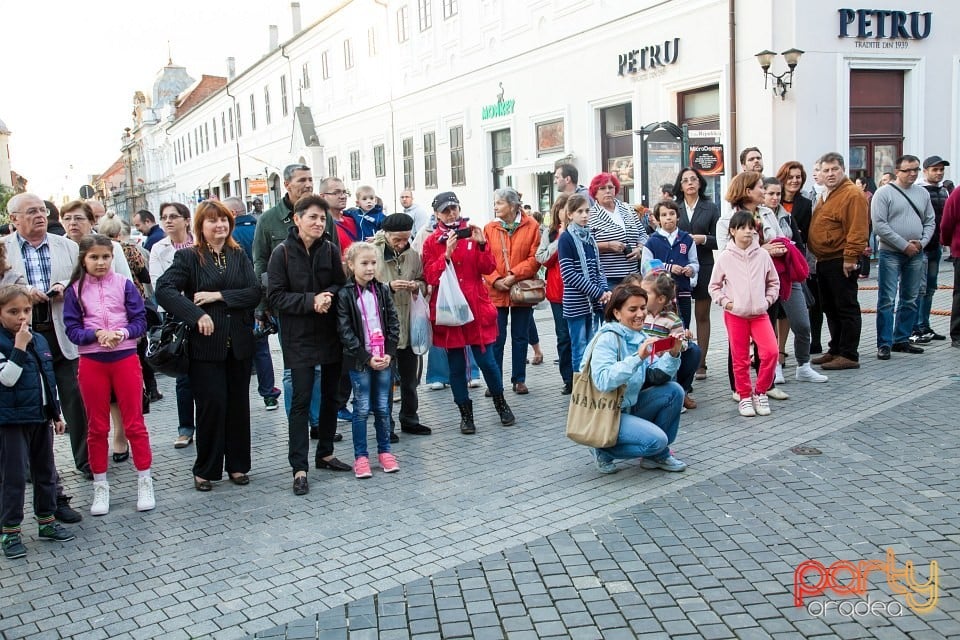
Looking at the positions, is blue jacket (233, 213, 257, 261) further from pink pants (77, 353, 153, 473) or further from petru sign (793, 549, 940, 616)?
petru sign (793, 549, 940, 616)

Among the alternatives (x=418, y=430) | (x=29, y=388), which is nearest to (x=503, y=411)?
(x=418, y=430)

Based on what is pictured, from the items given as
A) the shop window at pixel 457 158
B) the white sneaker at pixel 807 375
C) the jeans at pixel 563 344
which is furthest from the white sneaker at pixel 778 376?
the shop window at pixel 457 158

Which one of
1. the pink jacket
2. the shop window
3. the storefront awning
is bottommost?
the pink jacket

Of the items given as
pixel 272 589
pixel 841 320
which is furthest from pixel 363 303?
pixel 841 320

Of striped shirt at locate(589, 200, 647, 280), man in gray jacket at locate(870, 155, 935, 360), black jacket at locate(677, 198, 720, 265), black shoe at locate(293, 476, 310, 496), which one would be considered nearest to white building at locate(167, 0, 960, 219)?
man in gray jacket at locate(870, 155, 935, 360)

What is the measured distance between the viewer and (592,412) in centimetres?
562

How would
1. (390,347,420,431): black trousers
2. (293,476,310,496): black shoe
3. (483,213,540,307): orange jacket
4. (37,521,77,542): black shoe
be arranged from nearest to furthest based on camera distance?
(37,521,77,542): black shoe
(293,476,310,496): black shoe
(390,347,420,431): black trousers
(483,213,540,307): orange jacket

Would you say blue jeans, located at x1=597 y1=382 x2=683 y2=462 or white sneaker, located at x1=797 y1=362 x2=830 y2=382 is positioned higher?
blue jeans, located at x1=597 y1=382 x2=683 y2=462

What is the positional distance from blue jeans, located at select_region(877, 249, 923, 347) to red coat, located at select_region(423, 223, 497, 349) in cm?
444

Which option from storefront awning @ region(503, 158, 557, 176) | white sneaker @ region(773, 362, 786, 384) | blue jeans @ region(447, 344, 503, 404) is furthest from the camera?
storefront awning @ region(503, 158, 557, 176)

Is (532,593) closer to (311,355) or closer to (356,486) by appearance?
(356,486)

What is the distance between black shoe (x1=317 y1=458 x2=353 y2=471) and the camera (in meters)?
6.17

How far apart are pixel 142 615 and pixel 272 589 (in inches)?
23.8

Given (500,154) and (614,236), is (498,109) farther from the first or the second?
(614,236)
